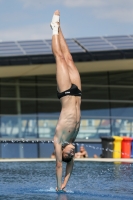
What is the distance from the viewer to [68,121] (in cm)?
844

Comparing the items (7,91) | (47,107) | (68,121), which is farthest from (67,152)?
(7,91)

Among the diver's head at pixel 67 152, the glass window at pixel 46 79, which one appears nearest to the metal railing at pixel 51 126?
the glass window at pixel 46 79

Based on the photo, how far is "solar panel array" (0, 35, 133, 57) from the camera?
2520 cm

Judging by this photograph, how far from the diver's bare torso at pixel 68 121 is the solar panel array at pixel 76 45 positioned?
640 inches

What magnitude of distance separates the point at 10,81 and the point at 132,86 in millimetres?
5420

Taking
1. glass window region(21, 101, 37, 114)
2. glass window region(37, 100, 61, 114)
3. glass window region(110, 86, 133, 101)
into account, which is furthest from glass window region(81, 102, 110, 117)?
glass window region(21, 101, 37, 114)

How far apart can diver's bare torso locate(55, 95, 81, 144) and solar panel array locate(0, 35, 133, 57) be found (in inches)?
640

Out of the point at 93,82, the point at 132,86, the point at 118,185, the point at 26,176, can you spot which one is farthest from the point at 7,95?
the point at 118,185

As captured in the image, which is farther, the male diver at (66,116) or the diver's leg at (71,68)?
the diver's leg at (71,68)

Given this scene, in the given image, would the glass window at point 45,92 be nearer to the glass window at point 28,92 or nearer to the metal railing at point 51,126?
the glass window at point 28,92

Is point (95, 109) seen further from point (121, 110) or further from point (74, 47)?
point (74, 47)

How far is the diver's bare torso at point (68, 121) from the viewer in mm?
8398

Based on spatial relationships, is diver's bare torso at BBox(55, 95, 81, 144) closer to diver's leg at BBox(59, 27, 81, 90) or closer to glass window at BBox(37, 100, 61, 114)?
diver's leg at BBox(59, 27, 81, 90)

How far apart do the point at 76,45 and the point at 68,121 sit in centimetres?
1854
